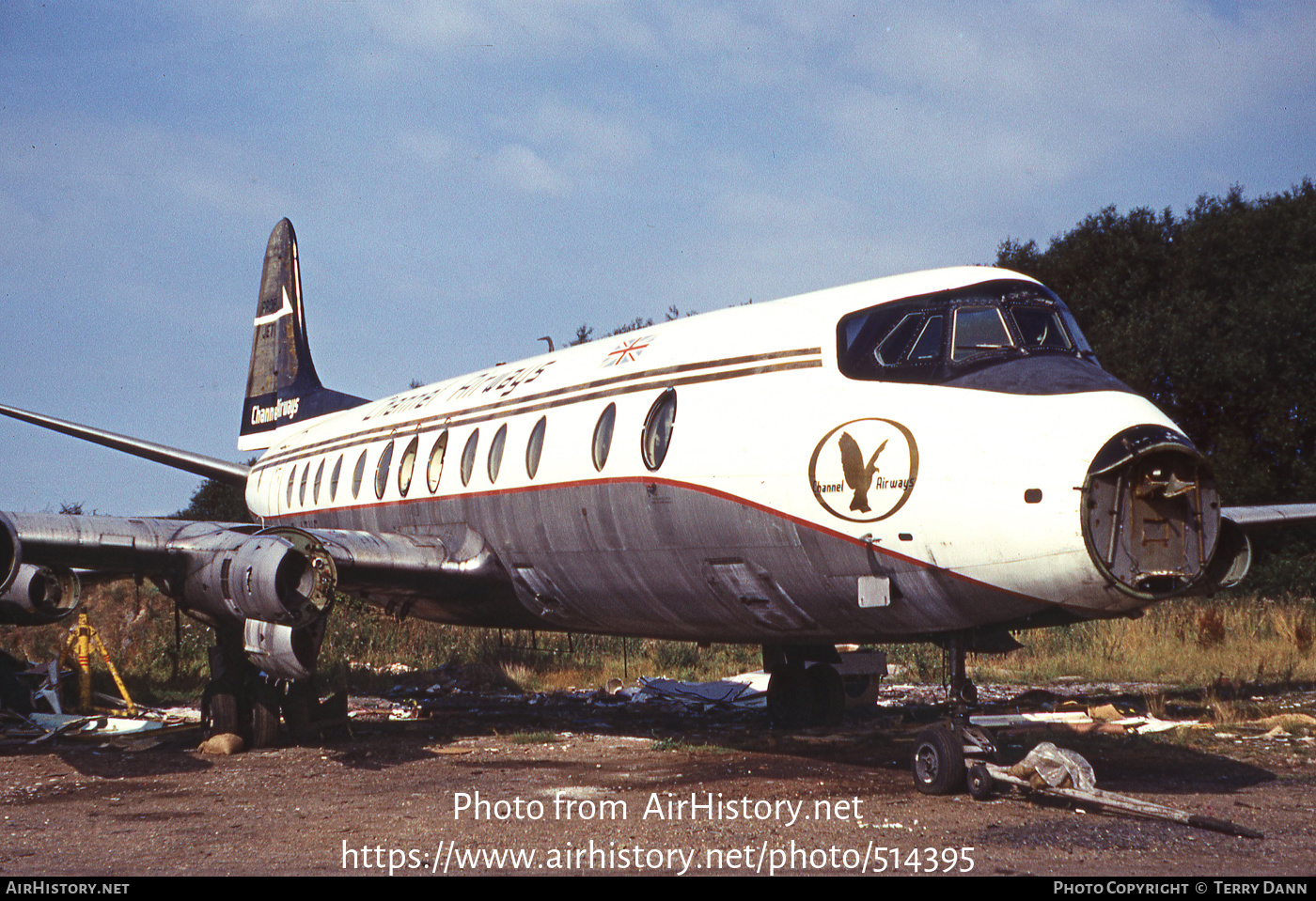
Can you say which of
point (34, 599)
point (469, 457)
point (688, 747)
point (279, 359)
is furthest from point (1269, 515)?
point (279, 359)

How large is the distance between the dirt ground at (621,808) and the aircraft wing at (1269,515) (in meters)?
2.20

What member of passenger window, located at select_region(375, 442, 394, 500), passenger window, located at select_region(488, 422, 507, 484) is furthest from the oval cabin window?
passenger window, located at select_region(488, 422, 507, 484)

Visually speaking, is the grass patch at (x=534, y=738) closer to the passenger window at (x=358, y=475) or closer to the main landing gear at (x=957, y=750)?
the passenger window at (x=358, y=475)

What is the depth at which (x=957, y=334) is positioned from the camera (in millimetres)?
8484

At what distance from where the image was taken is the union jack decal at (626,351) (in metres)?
11.1

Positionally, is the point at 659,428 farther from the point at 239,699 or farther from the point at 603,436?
the point at 239,699

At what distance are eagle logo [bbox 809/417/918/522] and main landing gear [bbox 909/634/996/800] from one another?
123 centimetres

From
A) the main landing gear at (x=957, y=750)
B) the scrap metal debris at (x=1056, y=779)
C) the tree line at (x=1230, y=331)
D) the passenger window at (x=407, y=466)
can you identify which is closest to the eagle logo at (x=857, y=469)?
the main landing gear at (x=957, y=750)

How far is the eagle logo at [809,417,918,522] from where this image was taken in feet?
26.4

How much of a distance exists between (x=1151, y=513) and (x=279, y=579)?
7541 mm

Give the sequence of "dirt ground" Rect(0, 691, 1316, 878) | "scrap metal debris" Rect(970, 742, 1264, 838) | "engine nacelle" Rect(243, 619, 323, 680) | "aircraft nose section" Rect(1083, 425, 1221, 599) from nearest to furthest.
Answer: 1. "dirt ground" Rect(0, 691, 1316, 878)
2. "aircraft nose section" Rect(1083, 425, 1221, 599)
3. "scrap metal debris" Rect(970, 742, 1264, 838)
4. "engine nacelle" Rect(243, 619, 323, 680)

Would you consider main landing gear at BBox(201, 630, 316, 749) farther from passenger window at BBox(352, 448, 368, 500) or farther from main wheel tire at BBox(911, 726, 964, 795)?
main wheel tire at BBox(911, 726, 964, 795)

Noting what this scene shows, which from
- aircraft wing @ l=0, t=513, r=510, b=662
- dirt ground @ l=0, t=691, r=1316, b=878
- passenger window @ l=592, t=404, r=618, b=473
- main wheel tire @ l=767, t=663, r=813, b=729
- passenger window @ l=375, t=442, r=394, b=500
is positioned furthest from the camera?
passenger window @ l=375, t=442, r=394, b=500

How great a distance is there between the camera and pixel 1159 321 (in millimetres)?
31812
